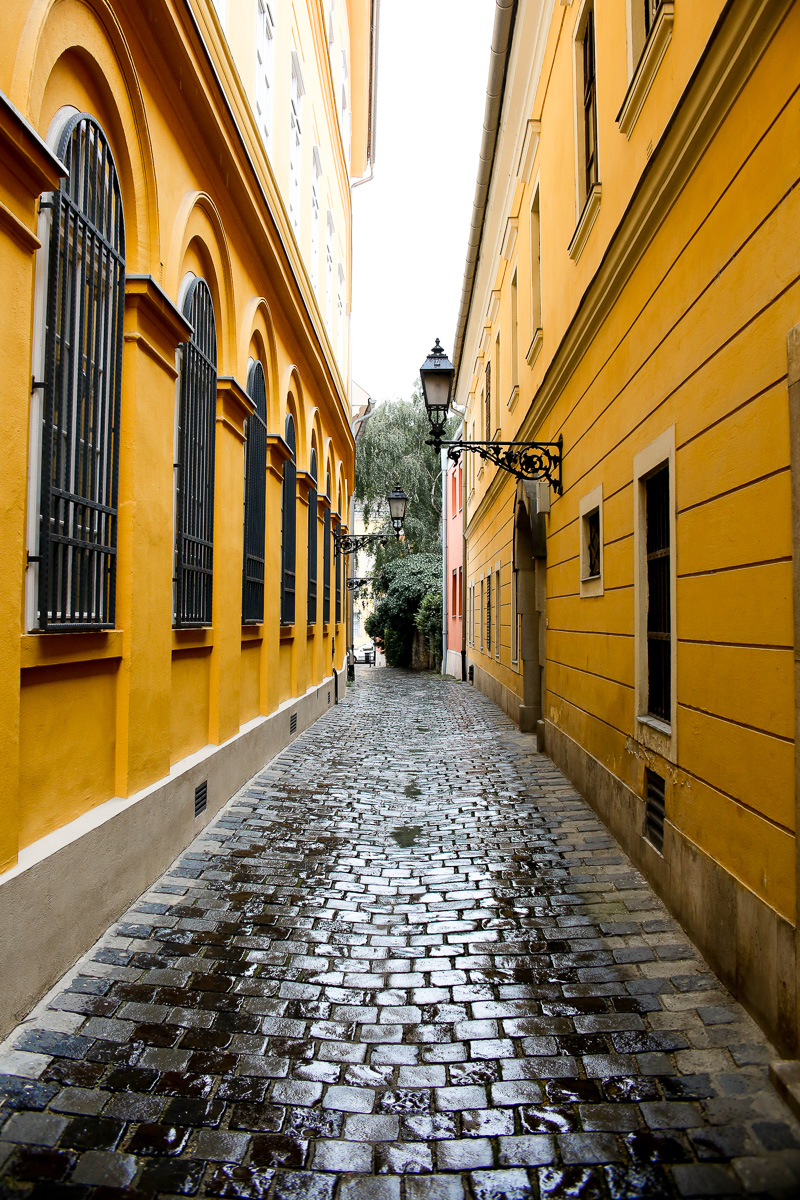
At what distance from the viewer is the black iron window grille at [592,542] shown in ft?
23.2

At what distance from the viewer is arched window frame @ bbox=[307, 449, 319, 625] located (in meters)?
13.0

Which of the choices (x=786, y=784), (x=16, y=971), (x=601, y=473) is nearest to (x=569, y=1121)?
(x=786, y=784)

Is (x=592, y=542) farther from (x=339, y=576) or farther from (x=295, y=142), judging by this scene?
(x=339, y=576)

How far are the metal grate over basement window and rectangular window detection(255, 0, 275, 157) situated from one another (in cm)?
740

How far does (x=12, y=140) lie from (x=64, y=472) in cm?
140

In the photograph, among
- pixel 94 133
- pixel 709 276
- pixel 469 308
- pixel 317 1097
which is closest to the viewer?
pixel 317 1097

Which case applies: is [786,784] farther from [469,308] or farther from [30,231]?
[469,308]

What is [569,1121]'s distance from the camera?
2.63m

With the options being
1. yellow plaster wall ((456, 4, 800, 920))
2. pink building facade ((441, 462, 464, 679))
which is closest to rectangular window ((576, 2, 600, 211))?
yellow plaster wall ((456, 4, 800, 920))

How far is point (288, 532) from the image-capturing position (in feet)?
36.3

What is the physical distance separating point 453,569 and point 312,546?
13629mm

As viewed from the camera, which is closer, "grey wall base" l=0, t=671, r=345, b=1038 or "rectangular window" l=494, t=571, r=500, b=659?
"grey wall base" l=0, t=671, r=345, b=1038

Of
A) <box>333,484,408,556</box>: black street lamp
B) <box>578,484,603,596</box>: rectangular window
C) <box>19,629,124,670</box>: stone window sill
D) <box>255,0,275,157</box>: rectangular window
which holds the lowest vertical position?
<box>19,629,124,670</box>: stone window sill

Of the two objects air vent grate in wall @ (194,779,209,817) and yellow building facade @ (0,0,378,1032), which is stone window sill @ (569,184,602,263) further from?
air vent grate in wall @ (194,779,209,817)
